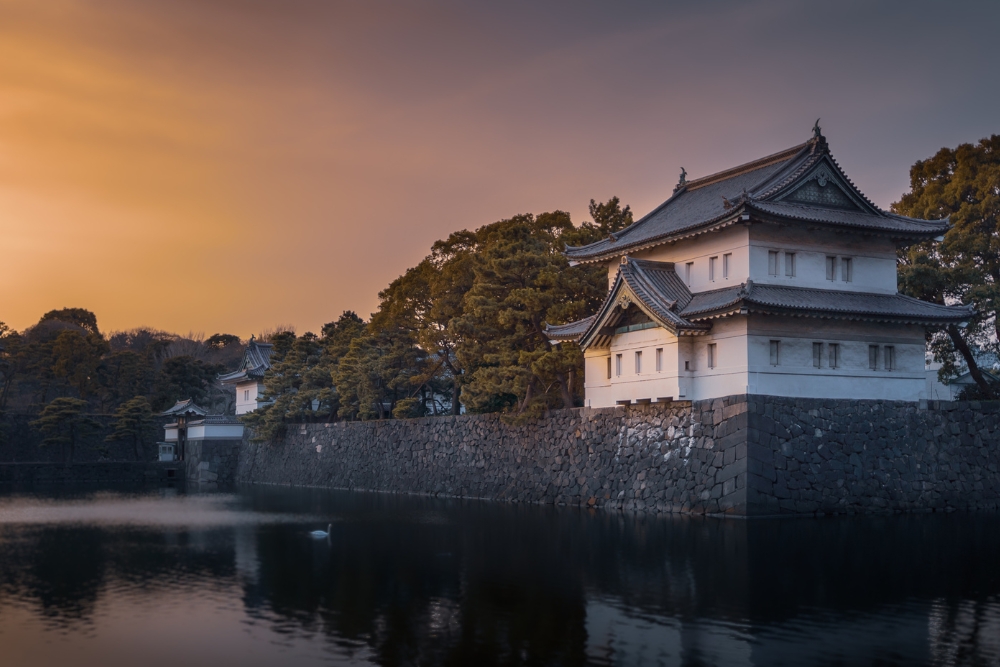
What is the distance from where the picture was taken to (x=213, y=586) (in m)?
13.8

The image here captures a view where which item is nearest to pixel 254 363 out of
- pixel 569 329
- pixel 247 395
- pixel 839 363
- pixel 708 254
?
pixel 247 395

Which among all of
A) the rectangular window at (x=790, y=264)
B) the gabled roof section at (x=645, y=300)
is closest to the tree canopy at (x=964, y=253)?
the rectangular window at (x=790, y=264)

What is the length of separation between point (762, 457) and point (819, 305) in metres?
3.70

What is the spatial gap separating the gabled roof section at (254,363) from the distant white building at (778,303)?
2928 cm

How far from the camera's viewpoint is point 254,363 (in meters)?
51.5

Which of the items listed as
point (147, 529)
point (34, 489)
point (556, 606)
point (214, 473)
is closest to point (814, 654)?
point (556, 606)

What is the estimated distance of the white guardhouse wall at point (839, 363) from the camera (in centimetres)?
2197

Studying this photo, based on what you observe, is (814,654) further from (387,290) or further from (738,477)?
(387,290)

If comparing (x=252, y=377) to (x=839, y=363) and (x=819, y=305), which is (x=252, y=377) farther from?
(x=819, y=305)

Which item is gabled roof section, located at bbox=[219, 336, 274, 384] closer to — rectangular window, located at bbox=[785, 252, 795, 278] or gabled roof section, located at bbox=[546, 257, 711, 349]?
gabled roof section, located at bbox=[546, 257, 711, 349]

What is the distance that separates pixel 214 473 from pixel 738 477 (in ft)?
110

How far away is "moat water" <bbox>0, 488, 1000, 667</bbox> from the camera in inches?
381

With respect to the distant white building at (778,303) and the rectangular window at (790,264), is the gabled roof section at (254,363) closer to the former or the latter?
the distant white building at (778,303)

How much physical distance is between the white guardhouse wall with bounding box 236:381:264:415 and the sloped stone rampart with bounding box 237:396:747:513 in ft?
41.9
